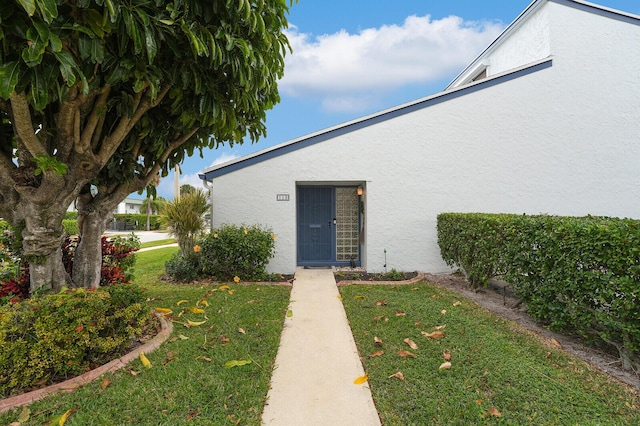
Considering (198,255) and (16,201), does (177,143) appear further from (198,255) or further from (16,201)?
(198,255)

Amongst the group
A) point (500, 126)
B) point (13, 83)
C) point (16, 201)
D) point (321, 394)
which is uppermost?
point (500, 126)

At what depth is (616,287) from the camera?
3219 millimetres

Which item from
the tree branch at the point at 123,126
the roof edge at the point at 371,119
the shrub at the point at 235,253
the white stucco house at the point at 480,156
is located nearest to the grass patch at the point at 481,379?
the shrub at the point at 235,253

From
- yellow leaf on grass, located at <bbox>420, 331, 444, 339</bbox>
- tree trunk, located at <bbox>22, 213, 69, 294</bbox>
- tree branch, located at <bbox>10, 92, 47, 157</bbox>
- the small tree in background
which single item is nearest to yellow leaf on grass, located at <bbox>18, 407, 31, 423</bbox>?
tree trunk, located at <bbox>22, 213, 69, 294</bbox>

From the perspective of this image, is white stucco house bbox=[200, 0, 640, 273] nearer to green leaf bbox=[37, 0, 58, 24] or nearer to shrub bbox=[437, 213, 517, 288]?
shrub bbox=[437, 213, 517, 288]

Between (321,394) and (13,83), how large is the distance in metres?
3.52

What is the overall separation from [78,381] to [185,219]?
16.7ft

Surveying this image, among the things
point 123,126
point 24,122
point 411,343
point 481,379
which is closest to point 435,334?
point 411,343

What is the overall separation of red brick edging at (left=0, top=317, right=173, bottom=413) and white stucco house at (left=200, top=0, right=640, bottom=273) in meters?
4.42

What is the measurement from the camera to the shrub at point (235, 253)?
701cm

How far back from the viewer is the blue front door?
352 inches

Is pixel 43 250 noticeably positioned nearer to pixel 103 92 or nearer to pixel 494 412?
pixel 103 92

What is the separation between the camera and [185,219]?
7.60m

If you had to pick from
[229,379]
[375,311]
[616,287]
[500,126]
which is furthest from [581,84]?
[229,379]
